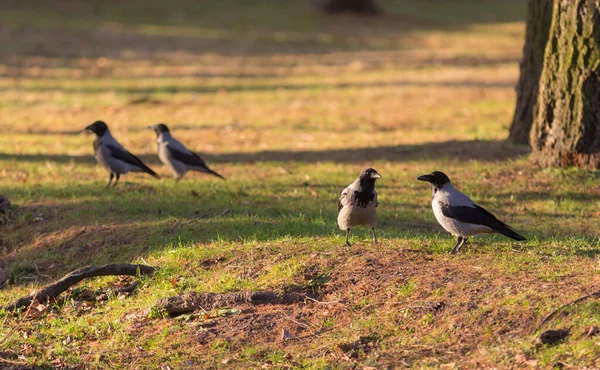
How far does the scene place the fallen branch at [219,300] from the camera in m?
7.54

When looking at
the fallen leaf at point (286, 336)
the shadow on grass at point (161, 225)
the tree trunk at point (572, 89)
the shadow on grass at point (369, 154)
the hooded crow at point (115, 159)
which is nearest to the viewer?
the fallen leaf at point (286, 336)

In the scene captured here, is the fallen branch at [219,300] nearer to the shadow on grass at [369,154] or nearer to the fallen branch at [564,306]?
the fallen branch at [564,306]

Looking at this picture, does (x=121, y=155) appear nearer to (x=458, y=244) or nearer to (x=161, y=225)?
(x=161, y=225)

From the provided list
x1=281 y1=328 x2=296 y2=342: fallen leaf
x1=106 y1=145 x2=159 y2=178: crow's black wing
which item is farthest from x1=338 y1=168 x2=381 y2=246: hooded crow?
x1=106 y1=145 x2=159 y2=178: crow's black wing

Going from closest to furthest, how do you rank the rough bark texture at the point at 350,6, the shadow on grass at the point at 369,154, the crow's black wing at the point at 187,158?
the crow's black wing at the point at 187,158 → the shadow on grass at the point at 369,154 → the rough bark texture at the point at 350,6

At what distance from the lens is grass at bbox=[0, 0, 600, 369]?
6891 mm

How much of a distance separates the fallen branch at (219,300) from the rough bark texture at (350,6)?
28.2 meters

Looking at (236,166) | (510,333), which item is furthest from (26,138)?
(510,333)

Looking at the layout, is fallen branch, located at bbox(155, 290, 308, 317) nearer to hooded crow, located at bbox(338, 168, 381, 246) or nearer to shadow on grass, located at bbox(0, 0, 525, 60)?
hooded crow, located at bbox(338, 168, 381, 246)

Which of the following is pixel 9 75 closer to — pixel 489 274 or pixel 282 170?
pixel 282 170

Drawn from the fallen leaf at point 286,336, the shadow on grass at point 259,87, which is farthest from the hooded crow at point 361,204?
the shadow on grass at point 259,87

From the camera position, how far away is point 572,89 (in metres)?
11.4

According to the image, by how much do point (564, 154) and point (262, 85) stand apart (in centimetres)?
1187

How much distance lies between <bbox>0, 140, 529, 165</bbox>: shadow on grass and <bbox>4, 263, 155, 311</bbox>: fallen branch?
6360 mm
